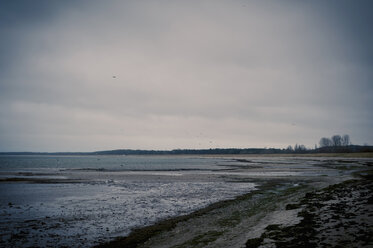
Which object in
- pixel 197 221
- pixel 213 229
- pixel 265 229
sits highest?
pixel 265 229

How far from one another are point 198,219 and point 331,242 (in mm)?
8848

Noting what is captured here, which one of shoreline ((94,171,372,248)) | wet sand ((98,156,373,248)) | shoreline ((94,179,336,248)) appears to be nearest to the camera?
wet sand ((98,156,373,248))

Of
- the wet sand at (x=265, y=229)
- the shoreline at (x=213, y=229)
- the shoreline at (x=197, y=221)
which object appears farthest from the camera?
the shoreline at (x=197, y=221)

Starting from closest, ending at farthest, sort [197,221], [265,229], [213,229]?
[265,229] → [213,229] → [197,221]

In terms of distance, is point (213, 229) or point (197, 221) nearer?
point (213, 229)

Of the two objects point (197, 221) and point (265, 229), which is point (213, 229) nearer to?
point (197, 221)

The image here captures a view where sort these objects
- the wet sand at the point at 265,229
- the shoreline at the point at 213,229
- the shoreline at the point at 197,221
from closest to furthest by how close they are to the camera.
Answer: the wet sand at the point at 265,229, the shoreline at the point at 213,229, the shoreline at the point at 197,221

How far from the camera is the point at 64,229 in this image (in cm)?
1472

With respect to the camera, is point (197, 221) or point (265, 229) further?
point (197, 221)

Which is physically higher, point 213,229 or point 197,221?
point 213,229

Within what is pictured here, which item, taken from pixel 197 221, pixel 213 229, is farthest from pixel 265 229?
pixel 197 221

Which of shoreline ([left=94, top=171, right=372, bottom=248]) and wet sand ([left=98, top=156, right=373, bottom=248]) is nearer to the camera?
wet sand ([left=98, top=156, right=373, bottom=248])

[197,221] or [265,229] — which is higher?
[265,229]

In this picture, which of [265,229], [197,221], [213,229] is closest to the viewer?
[265,229]
